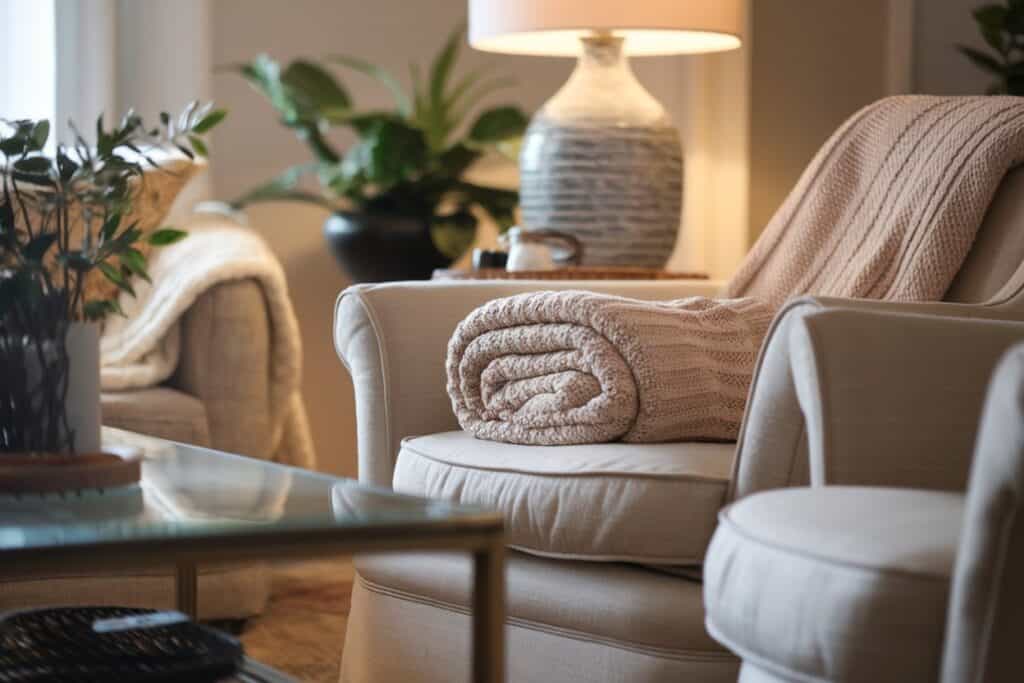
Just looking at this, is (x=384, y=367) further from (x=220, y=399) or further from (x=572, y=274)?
(x=220, y=399)

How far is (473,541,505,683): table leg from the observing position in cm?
103

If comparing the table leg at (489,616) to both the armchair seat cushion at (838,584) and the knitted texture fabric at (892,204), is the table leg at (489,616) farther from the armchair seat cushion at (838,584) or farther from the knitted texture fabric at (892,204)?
the knitted texture fabric at (892,204)

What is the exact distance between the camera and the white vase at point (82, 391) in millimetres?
1248

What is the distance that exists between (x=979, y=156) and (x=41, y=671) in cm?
121

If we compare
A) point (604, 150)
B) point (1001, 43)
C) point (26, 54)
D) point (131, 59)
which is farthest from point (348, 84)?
point (1001, 43)

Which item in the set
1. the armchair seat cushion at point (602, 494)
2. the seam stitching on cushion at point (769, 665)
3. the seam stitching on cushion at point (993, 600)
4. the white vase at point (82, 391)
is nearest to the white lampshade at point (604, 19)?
the armchair seat cushion at point (602, 494)

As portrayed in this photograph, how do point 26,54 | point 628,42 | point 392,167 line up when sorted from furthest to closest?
point 26,54 → point 392,167 → point 628,42

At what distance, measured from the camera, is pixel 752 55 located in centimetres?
305

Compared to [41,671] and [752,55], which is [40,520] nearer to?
[41,671]

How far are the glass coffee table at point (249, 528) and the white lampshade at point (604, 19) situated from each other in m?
1.34

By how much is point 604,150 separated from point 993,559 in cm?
158

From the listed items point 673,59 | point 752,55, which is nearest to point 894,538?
point 752,55

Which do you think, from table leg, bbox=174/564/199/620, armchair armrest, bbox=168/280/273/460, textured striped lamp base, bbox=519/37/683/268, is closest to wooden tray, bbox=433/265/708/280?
textured striped lamp base, bbox=519/37/683/268

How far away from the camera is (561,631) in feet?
5.07
